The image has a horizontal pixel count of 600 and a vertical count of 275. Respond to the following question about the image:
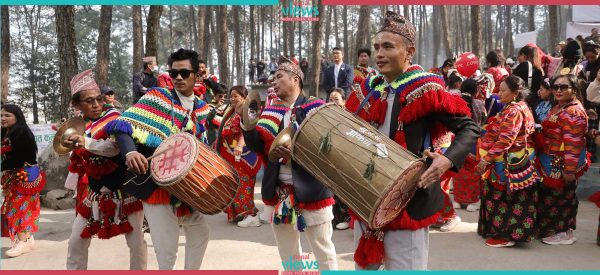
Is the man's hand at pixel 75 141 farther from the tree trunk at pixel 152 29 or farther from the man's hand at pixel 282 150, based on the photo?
the tree trunk at pixel 152 29

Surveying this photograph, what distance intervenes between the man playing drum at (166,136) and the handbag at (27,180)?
9.20ft

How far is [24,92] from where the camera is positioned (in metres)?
29.2

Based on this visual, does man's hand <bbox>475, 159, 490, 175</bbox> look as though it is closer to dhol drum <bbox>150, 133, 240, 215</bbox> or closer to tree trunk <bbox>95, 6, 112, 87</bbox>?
dhol drum <bbox>150, 133, 240, 215</bbox>

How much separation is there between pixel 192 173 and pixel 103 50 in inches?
428

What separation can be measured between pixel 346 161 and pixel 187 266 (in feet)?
5.95

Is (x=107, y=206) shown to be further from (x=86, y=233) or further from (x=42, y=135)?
(x=42, y=135)

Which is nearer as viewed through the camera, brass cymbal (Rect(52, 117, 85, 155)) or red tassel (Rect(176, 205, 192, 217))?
brass cymbal (Rect(52, 117, 85, 155))

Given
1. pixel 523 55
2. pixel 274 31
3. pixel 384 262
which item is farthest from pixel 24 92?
pixel 384 262

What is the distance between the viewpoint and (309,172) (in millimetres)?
2611

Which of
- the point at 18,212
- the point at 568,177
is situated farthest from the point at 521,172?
the point at 18,212

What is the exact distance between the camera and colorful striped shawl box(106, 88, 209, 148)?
3.26 meters

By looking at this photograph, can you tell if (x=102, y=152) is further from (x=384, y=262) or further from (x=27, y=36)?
(x=27, y=36)

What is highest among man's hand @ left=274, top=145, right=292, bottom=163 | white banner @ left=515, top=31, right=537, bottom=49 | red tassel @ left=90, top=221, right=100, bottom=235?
white banner @ left=515, top=31, right=537, bottom=49

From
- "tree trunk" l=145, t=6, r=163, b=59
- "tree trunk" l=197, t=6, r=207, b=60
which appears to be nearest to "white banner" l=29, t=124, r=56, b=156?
"tree trunk" l=145, t=6, r=163, b=59
